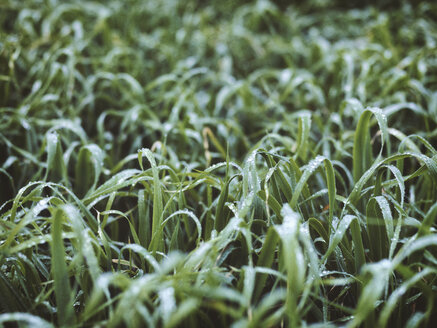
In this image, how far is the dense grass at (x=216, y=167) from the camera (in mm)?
791

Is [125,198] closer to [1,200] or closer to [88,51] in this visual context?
[1,200]

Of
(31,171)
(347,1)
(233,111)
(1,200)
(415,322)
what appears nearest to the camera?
(415,322)

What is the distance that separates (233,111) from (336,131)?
498 mm

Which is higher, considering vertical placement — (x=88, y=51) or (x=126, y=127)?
(x=88, y=51)

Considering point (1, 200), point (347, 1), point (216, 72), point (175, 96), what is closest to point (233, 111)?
point (175, 96)

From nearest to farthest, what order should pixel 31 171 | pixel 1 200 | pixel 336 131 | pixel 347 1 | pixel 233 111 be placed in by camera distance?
pixel 1 200
pixel 31 171
pixel 336 131
pixel 233 111
pixel 347 1

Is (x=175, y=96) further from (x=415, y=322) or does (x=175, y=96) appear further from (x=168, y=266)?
(x=415, y=322)

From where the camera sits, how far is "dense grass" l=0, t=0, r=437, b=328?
2.60ft

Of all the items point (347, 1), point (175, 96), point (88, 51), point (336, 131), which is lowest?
point (336, 131)

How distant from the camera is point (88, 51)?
6.99 feet

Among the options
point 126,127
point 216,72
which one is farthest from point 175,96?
point 216,72

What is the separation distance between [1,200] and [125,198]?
44cm

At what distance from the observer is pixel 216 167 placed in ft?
3.44

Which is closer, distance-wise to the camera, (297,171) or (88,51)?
(297,171)
